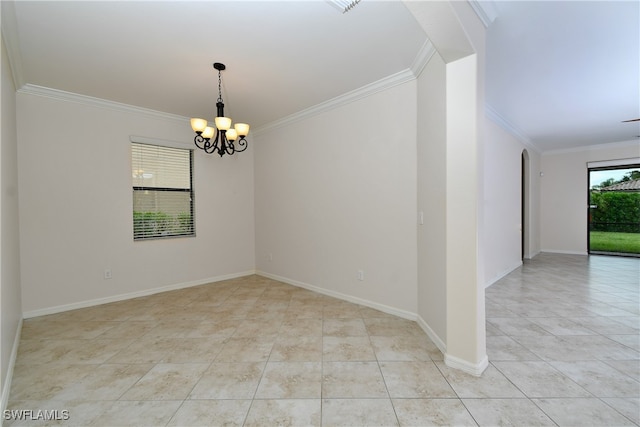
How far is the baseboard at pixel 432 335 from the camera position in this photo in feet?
7.43

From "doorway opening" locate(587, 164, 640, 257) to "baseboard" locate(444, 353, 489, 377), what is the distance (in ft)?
23.5

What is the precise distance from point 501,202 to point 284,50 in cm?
412

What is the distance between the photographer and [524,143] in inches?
229

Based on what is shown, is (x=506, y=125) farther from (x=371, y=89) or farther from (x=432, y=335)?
(x=432, y=335)

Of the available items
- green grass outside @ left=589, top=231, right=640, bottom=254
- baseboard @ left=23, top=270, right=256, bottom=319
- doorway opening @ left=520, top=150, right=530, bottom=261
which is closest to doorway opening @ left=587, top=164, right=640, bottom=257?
green grass outside @ left=589, top=231, right=640, bottom=254

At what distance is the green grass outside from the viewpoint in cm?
669

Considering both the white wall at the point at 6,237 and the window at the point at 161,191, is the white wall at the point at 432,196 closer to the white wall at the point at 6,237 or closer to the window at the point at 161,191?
the white wall at the point at 6,237

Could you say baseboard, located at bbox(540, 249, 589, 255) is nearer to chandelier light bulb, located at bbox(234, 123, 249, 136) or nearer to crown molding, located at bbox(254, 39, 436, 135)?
crown molding, located at bbox(254, 39, 436, 135)

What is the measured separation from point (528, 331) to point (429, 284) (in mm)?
1156

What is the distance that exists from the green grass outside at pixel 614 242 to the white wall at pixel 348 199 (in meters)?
7.11

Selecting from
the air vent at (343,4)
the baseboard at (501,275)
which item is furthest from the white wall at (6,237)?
the baseboard at (501,275)

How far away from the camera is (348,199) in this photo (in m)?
3.55

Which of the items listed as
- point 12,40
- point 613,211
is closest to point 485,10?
point 12,40

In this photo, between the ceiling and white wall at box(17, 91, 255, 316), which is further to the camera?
white wall at box(17, 91, 255, 316)
